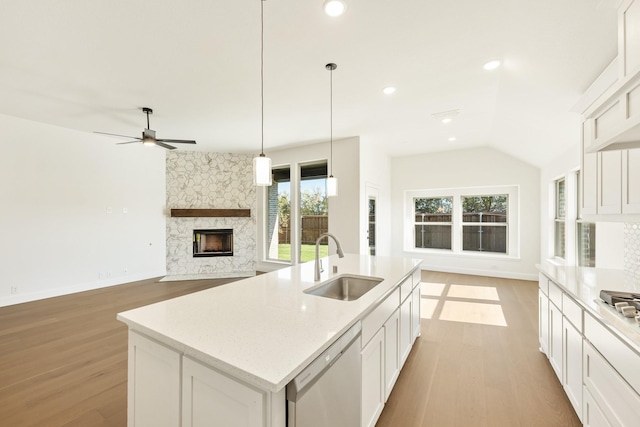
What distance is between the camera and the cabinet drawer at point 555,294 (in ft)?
6.58

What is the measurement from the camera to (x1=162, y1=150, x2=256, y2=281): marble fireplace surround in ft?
19.8

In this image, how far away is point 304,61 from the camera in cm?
263

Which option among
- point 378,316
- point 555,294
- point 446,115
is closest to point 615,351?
point 555,294

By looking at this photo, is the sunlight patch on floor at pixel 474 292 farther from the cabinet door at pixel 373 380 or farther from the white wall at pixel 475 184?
the cabinet door at pixel 373 380

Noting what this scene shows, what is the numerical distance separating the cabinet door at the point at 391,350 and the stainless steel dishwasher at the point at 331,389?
512 mm

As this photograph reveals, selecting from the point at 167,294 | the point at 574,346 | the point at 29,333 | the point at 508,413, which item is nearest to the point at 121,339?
the point at 29,333

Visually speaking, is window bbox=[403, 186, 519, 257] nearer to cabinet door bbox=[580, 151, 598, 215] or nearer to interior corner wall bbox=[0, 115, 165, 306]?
cabinet door bbox=[580, 151, 598, 215]

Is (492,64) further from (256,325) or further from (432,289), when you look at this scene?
(432,289)

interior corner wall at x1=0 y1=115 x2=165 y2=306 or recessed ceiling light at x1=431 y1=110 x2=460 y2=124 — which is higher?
recessed ceiling light at x1=431 y1=110 x2=460 y2=124

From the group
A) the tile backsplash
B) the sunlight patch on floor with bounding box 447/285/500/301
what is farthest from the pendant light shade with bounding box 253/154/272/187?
the sunlight patch on floor with bounding box 447/285/500/301

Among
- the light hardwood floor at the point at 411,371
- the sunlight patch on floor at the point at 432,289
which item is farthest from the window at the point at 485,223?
the light hardwood floor at the point at 411,371

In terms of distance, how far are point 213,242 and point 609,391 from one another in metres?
6.38

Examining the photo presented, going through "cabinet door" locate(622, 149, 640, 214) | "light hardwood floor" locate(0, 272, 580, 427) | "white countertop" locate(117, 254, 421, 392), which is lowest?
"light hardwood floor" locate(0, 272, 580, 427)

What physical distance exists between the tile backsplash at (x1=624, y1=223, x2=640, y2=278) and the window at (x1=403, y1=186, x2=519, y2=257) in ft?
12.8
